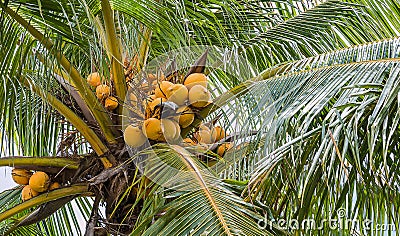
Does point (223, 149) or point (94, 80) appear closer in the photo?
point (223, 149)

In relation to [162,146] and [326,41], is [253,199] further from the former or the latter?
[326,41]

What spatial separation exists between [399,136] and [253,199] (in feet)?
1.19

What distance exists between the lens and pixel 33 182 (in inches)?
76.4

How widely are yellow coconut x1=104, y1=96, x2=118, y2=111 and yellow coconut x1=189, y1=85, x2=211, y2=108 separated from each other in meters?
0.25

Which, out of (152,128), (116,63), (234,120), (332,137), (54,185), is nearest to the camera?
(332,137)

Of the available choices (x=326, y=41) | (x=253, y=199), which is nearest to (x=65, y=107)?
(x=253, y=199)

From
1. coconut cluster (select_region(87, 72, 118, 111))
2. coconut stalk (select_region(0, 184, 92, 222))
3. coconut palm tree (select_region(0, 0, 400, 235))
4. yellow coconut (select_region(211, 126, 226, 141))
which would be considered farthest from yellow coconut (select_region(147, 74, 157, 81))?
coconut stalk (select_region(0, 184, 92, 222))

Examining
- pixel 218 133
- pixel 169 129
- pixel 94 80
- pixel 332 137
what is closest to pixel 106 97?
pixel 94 80

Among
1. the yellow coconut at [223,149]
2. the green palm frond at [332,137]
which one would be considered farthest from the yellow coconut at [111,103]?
the green palm frond at [332,137]

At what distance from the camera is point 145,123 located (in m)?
1.77

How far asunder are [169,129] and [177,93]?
0.10 meters

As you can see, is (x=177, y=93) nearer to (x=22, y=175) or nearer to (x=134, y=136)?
(x=134, y=136)

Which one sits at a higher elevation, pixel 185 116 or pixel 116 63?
pixel 116 63

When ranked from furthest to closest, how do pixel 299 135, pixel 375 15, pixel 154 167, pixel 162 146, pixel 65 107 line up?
1. pixel 375 15
2. pixel 65 107
3. pixel 162 146
4. pixel 154 167
5. pixel 299 135
